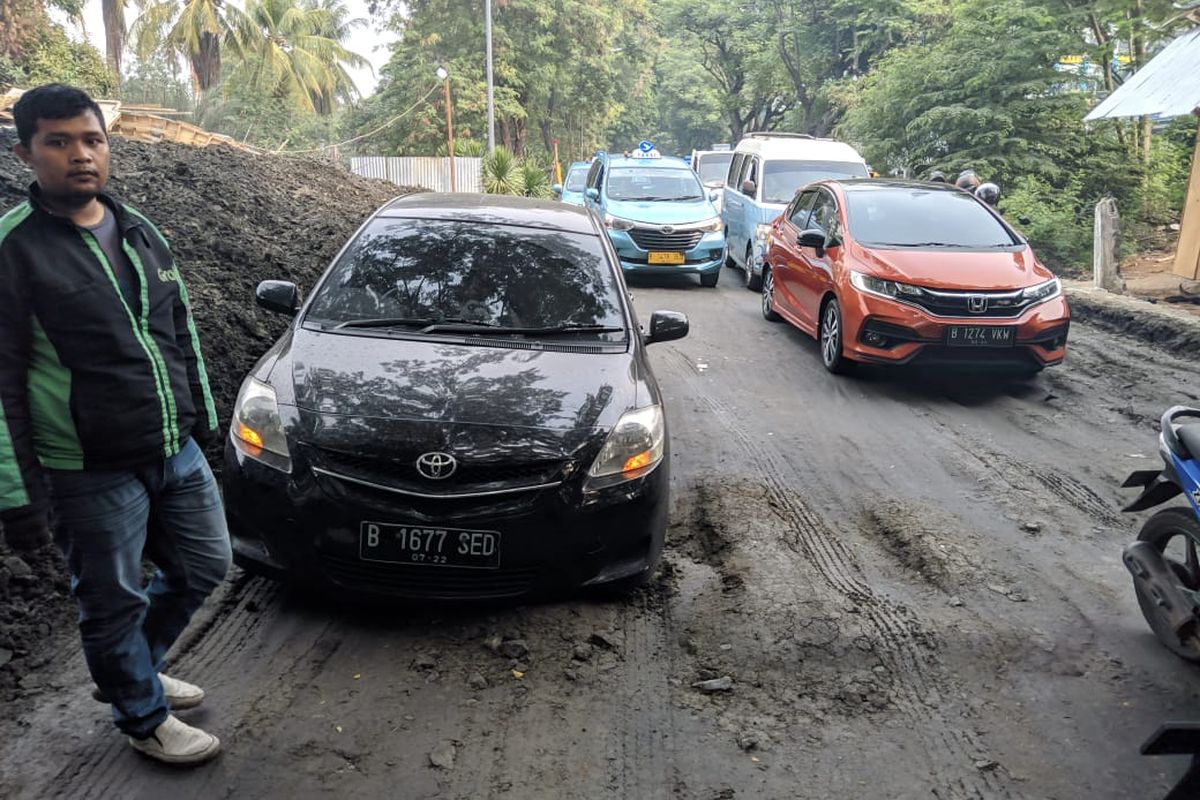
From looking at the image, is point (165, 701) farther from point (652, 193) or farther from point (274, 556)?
point (652, 193)

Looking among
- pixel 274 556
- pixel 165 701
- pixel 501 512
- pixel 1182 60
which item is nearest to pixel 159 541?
pixel 165 701

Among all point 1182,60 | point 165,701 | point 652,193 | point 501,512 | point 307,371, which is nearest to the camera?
point 165,701

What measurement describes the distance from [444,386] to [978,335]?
5.33 m

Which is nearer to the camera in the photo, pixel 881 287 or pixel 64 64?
pixel 881 287

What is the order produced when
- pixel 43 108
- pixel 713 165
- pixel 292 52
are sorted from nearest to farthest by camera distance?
pixel 43 108, pixel 713 165, pixel 292 52

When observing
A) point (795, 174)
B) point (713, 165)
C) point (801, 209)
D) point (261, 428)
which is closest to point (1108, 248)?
point (795, 174)

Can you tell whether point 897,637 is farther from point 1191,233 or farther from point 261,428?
point 1191,233

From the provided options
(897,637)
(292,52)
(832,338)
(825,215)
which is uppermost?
(292,52)

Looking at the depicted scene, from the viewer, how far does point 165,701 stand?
3086 mm

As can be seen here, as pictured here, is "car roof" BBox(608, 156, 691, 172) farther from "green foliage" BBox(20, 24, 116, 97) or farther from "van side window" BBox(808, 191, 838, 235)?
"green foliage" BBox(20, 24, 116, 97)

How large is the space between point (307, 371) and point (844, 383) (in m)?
5.51

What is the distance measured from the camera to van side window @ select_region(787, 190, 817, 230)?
10484mm

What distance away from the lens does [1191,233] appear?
44.9ft

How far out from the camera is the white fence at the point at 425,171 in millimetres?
26984
